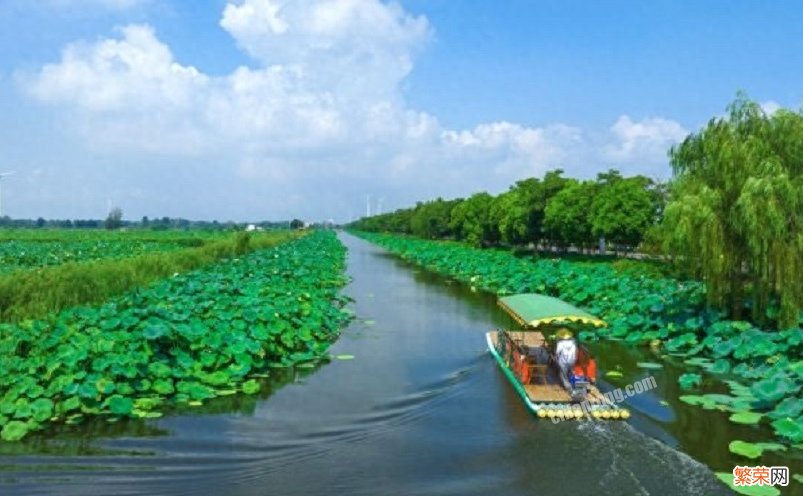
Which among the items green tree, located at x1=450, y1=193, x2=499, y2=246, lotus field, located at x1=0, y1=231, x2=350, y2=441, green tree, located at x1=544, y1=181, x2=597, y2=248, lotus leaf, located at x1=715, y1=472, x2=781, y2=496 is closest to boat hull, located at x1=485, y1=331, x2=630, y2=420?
lotus leaf, located at x1=715, y1=472, x2=781, y2=496

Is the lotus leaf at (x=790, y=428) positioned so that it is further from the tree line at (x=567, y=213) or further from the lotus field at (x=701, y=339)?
the tree line at (x=567, y=213)

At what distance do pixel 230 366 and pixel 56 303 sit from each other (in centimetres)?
705

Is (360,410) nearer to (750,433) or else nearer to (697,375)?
(750,433)

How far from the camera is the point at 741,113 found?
16719 mm

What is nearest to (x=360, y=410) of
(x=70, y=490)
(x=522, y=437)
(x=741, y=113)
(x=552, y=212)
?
(x=522, y=437)

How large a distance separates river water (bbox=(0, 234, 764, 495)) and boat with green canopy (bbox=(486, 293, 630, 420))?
28cm

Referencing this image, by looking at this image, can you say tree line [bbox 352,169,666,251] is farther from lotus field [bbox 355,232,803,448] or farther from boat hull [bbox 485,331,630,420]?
boat hull [bbox 485,331,630,420]

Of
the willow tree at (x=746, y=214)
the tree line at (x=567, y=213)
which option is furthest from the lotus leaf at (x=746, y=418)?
the tree line at (x=567, y=213)

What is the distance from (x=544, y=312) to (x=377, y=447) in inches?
179

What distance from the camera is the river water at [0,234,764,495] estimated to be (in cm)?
754

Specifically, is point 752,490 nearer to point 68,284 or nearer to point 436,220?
point 68,284

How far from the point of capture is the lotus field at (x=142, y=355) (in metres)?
9.62

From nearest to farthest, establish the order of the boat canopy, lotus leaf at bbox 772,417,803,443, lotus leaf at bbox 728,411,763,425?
lotus leaf at bbox 772,417,803,443 → lotus leaf at bbox 728,411,763,425 → the boat canopy

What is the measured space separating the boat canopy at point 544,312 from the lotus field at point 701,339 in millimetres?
2271
